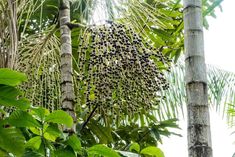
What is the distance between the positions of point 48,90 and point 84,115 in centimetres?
52

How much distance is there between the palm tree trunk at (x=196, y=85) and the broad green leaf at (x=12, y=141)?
419 mm

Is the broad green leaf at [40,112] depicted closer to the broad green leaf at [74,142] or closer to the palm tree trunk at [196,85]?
the broad green leaf at [74,142]

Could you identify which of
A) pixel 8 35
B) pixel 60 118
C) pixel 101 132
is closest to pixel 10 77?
pixel 60 118

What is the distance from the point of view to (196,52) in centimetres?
138

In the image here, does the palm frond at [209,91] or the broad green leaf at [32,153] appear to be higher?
the palm frond at [209,91]

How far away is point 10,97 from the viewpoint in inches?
41.3

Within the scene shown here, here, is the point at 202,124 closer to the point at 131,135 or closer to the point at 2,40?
the point at 2,40

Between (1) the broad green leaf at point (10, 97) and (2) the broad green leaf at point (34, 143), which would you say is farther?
(2) the broad green leaf at point (34, 143)

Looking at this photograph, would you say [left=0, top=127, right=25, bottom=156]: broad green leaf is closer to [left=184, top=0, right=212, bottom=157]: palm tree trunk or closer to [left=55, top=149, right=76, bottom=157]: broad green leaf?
[left=55, top=149, right=76, bottom=157]: broad green leaf

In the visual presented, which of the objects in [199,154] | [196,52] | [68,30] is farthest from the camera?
[68,30]

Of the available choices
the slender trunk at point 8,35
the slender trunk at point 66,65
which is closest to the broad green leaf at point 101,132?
the slender trunk at point 66,65

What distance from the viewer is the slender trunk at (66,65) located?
A: 1.77 m

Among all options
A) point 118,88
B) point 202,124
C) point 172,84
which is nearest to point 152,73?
point 118,88

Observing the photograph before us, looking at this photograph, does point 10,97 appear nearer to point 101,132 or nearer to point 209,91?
point 101,132
